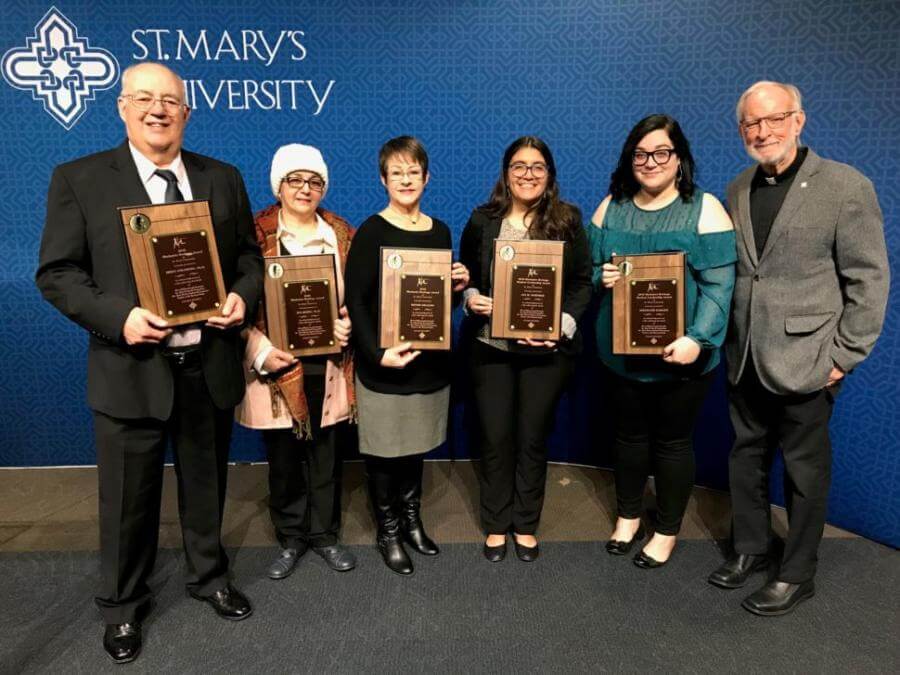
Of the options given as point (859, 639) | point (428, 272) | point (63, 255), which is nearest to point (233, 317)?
point (63, 255)

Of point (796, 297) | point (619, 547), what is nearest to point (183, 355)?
point (619, 547)

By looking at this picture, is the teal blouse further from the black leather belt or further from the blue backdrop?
the black leather belt

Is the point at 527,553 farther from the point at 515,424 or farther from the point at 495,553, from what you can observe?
the point at 515,424

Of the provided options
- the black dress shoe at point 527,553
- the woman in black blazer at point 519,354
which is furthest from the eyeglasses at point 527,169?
the black dress shoe at point 527,553

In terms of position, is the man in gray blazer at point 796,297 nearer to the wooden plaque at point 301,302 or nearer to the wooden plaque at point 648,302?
the wooden plaque at point 648,302

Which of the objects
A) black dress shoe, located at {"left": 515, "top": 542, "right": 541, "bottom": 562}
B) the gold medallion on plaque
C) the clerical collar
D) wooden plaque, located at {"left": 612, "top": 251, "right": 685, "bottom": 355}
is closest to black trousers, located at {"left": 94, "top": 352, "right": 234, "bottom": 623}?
the gold medallion on plaque

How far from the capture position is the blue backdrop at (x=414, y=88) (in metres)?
2.88

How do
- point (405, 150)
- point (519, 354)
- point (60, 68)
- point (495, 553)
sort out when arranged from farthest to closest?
point (60, 68) < point (495, 553) < point (519, 354) < point (405, 150)

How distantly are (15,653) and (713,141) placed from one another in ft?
11.6

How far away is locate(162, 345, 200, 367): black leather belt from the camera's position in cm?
188

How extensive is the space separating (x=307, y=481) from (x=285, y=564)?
34 centimetres

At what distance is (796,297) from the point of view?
2047mm

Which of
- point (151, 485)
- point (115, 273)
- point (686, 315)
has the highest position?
point (115, 273)

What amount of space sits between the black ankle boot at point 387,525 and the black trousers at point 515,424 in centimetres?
37
